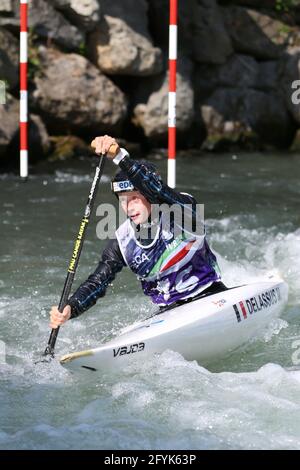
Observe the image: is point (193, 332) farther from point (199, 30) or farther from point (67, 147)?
point (199, 30)

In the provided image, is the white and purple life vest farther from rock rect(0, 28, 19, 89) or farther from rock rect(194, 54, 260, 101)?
rock rect(194, 54, 260, 101)

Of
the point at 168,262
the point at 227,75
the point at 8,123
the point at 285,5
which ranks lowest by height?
the point at 168,262

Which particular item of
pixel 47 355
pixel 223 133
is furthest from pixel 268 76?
pixel 47 355

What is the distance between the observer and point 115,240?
462 cm

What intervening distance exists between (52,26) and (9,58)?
81cm

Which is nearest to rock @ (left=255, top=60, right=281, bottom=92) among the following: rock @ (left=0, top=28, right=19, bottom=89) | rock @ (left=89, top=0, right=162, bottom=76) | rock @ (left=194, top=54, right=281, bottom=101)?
rock @ (left=194, top=54, right=281, bottom=101)

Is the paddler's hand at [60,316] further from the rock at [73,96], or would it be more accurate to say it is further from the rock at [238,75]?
the rock at [238,75]

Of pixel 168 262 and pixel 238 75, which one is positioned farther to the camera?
pixel 238 75

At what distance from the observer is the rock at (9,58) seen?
9727mm

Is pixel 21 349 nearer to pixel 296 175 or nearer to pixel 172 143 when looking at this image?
pixel 172 143

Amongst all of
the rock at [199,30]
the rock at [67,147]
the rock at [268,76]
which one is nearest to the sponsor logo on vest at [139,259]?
the rock at [67,147]

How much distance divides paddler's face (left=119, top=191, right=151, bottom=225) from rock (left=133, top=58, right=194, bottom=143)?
6.74 metres

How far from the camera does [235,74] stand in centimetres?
1208

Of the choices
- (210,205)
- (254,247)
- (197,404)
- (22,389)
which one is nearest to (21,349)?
(22,389)
